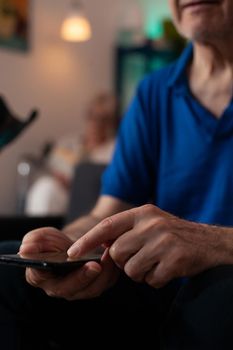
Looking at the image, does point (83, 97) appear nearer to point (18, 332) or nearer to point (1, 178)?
point (1, 178)

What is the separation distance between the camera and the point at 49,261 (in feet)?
2.26

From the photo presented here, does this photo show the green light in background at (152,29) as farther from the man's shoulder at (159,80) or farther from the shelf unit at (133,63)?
the man's shoulder at (159,80)

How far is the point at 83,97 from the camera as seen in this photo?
4.71 m

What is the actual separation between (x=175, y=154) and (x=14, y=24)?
3.15 m

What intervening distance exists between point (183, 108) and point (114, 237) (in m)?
0.51

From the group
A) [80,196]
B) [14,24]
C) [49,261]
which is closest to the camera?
[49,261]

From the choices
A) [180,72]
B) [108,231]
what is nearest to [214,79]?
[180,72]

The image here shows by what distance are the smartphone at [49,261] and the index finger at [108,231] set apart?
15 millimetres

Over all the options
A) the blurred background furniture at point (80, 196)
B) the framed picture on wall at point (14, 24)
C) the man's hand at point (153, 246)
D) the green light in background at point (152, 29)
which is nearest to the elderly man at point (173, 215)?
the man's hand at point (153, 246)

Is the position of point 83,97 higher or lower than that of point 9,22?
lower

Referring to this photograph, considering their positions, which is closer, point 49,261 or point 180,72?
point 49,261

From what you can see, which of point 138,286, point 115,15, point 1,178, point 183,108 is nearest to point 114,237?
point 138,286

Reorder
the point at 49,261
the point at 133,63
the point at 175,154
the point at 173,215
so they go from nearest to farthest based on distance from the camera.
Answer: the point at 49,261
the point at 173,215
the point at 175,154
the point at 133,63

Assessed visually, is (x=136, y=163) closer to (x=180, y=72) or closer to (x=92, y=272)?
(x=180, y=72)
